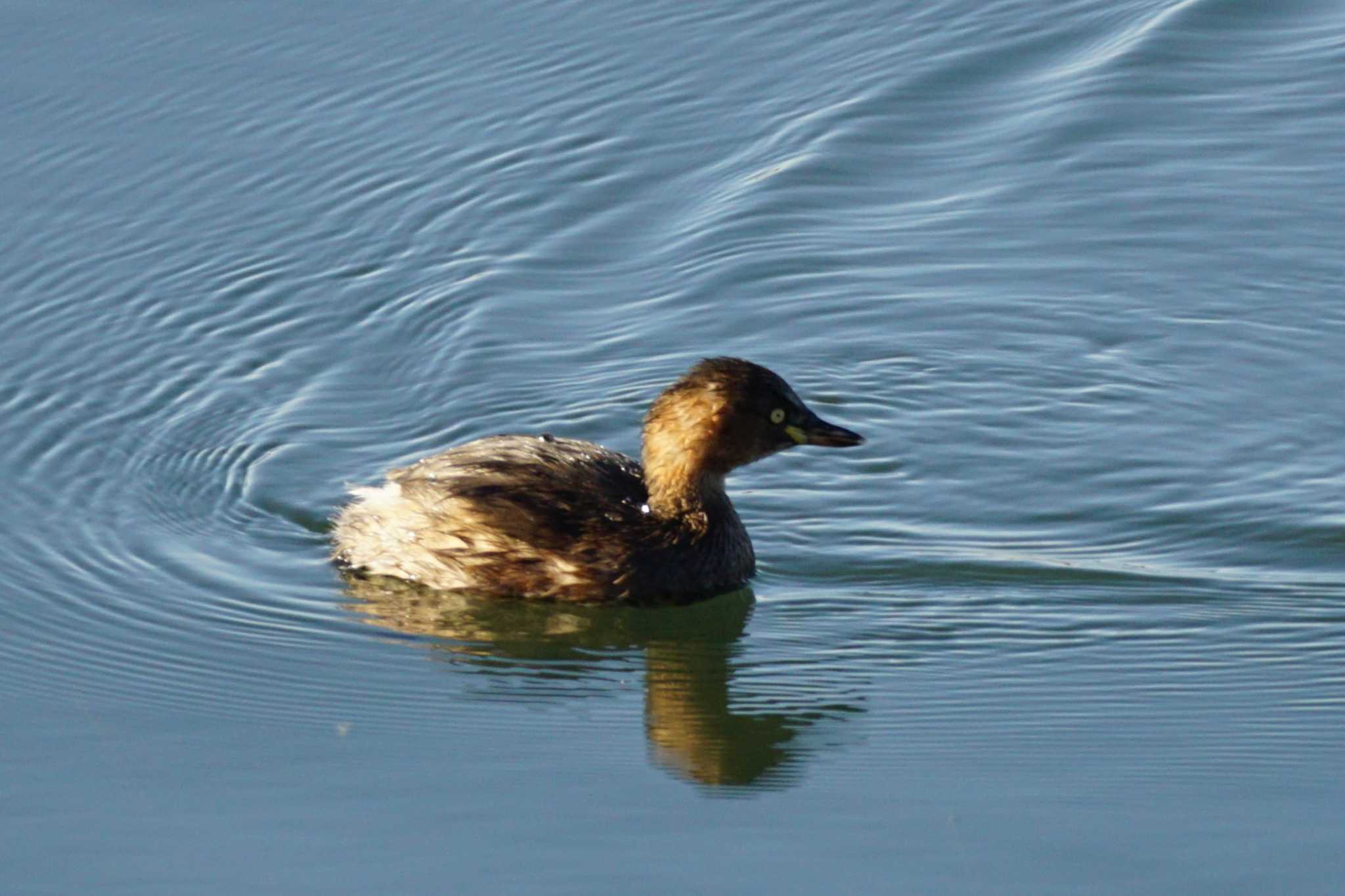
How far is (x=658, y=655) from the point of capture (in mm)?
8141

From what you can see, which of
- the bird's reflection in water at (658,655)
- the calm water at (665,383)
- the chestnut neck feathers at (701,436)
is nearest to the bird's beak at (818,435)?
the chestnut neck feathers at (701,436)

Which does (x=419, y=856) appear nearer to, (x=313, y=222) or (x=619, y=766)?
(x=619, y=766)

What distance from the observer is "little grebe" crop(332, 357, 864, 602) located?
336 inches

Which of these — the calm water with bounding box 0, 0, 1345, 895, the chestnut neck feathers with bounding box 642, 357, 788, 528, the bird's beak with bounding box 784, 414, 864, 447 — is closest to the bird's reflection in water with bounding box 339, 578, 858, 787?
the calm water with bounding box 0, 0, 1345, 895

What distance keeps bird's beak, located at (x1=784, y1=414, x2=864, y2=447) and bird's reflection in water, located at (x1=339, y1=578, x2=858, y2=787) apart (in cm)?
65

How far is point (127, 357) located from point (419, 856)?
4.54 m

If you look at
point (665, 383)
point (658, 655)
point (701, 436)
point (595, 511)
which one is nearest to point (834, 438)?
point (701, 436)

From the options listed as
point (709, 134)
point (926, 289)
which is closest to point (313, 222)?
point (709, 134)

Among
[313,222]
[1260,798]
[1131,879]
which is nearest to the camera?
[1131,879]

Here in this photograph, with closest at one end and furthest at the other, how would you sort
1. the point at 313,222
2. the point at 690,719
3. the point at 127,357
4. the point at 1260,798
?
1. the point at 1260,798
2. the point at 690,719
3. the point at 127,357
4. the point at 313,222

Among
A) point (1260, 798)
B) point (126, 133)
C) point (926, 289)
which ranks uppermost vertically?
point (126, 133)

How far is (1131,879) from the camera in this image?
20.2 feet

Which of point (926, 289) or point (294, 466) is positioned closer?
point (294, 466)

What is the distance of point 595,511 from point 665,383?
145 centimetres
